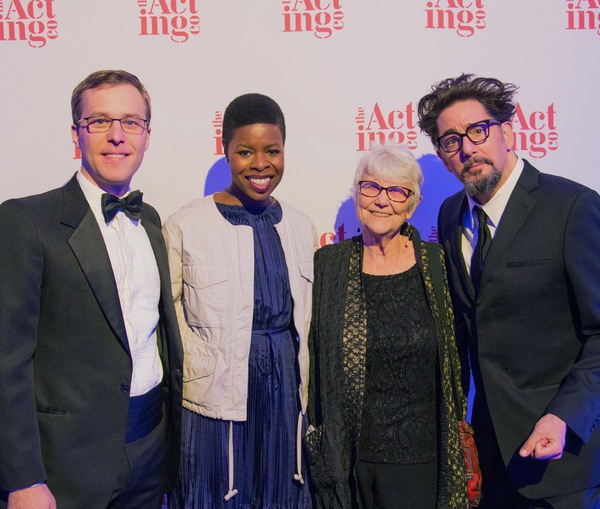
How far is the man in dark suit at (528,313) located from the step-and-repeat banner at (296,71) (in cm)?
78

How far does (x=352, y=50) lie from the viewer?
9.94ft

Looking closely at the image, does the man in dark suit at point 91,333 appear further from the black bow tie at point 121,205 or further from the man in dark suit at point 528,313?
the man in dark suit at point 528,313

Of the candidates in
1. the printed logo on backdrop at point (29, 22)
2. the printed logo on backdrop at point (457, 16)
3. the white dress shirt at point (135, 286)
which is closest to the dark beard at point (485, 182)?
the printed logo on backdrop at point (457, 16)

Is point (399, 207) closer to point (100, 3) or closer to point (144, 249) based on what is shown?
point (144, 249)

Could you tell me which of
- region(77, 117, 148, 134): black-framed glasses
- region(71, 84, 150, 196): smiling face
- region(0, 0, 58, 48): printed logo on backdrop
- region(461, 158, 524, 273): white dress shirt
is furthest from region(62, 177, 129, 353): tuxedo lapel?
region(0, 0, 58, 48): printed logo on backdrop

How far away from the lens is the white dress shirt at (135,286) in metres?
1.92

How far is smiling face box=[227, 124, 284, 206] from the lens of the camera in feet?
7.68

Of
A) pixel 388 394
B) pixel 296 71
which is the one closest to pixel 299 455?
pixel 388 394

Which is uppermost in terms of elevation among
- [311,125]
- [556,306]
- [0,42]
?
[0,42]

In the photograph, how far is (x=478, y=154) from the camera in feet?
7.49

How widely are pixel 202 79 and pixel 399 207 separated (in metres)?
1.29

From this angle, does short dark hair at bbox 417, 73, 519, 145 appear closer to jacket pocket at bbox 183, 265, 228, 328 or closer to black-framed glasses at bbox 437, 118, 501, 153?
black-framed glasses at bbox 437, 118, 501, 153

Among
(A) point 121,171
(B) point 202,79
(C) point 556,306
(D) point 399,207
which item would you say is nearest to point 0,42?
(B) point 202,79

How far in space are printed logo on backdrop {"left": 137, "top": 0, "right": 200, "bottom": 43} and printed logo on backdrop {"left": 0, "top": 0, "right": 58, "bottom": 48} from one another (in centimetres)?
46
